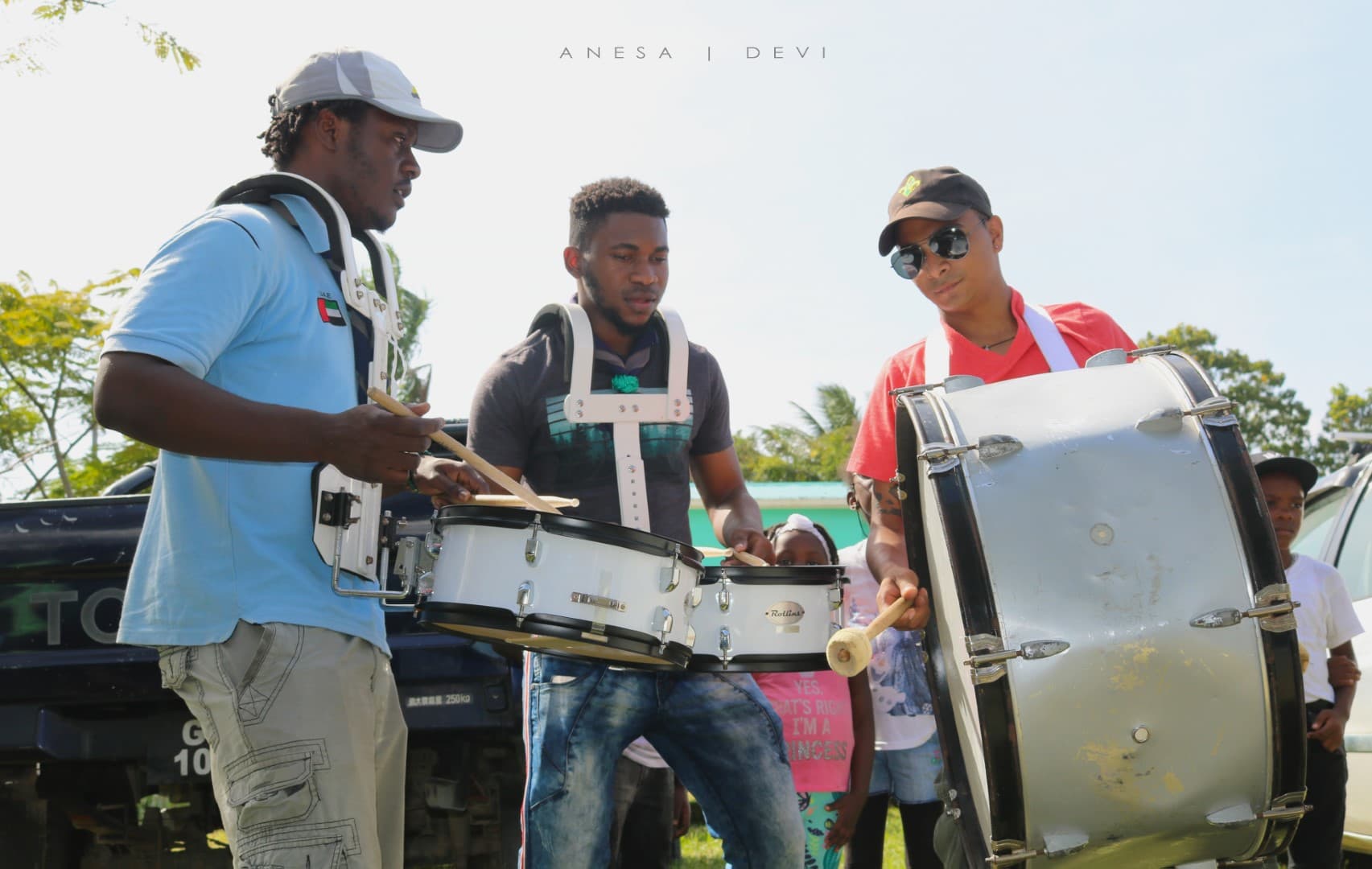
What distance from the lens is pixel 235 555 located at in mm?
2584

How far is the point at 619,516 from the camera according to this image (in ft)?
11.6

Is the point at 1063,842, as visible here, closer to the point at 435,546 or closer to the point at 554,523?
the point at 554,523

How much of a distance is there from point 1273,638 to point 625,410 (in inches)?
67.4

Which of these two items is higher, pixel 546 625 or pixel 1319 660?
pixel 546 625

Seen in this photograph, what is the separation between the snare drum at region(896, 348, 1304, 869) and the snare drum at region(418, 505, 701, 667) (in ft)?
2.34

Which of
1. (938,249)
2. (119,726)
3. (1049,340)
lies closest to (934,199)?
(938,249)

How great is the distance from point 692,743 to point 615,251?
1425mm

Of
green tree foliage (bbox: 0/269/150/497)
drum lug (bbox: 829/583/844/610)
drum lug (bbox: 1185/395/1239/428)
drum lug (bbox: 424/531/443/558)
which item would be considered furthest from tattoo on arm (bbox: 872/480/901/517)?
green tree foliage (bbox: 0/269/150/497)

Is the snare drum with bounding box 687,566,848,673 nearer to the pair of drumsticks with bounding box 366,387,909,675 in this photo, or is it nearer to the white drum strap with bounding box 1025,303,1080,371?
the pair of drumsticks with bounding box 366,387,909,675

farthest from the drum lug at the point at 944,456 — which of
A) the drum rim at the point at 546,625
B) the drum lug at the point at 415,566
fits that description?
the drum lug at the point at 415,566

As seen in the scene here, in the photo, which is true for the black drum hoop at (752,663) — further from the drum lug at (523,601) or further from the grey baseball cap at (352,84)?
the grey baseball cap at (352,84)

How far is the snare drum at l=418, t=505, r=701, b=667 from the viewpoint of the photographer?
2912mm

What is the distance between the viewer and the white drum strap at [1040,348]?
3.66 m

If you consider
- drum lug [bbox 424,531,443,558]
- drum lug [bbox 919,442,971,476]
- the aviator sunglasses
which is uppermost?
the aviator sunglasses
